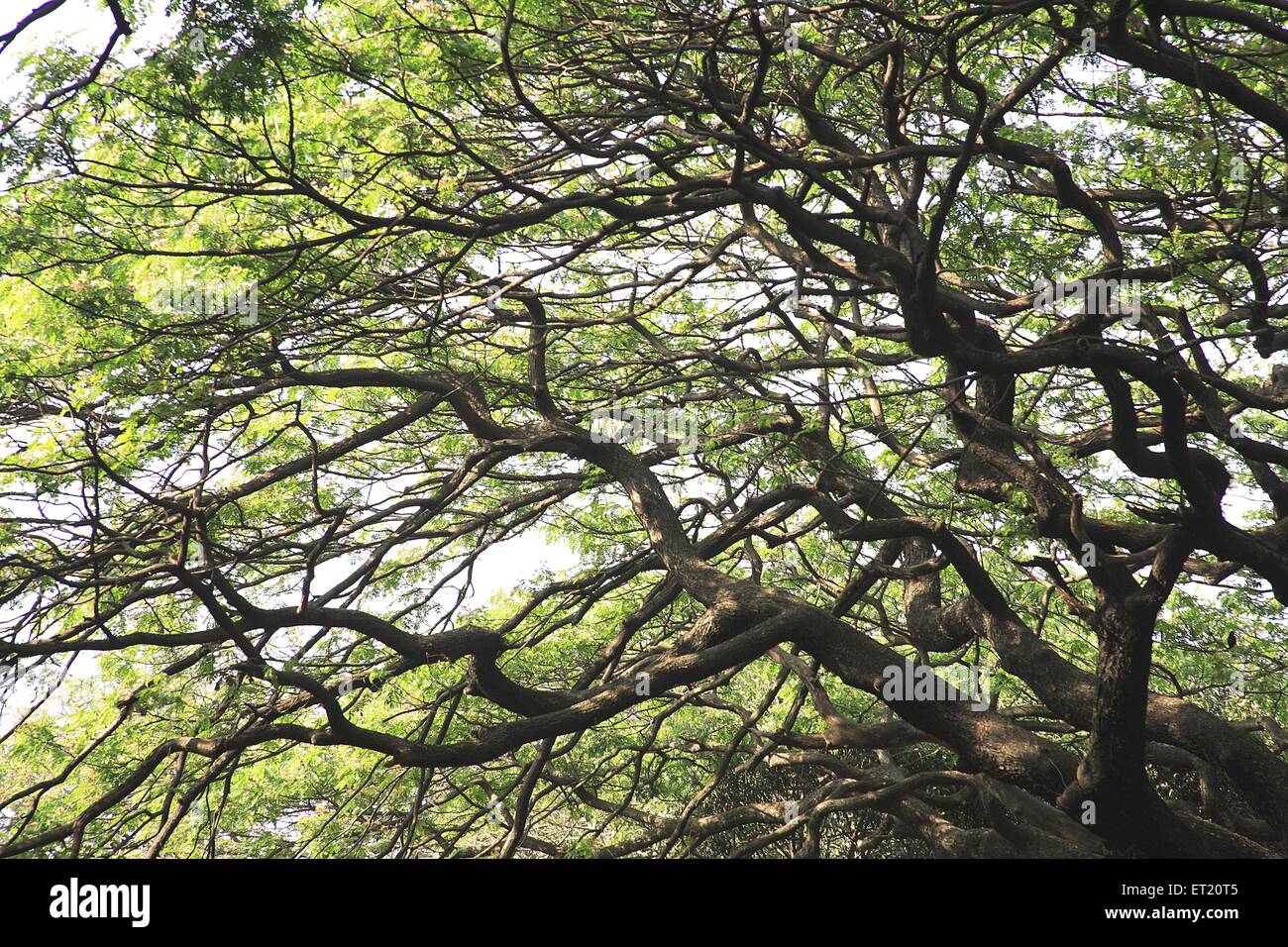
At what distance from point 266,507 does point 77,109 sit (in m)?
3.13

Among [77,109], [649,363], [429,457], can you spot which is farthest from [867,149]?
[77,109]

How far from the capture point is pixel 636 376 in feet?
23.1

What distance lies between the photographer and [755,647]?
5.73m

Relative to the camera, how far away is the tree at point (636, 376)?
4.93 meters

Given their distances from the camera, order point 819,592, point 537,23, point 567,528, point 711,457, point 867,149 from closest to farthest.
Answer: point 537,23 → point 867,149 → point 711,457 → point 567,528 → point 819,592

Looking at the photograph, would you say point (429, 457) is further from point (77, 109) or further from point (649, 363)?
point (77, 109)

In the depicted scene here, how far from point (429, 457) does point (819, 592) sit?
369 centimetres

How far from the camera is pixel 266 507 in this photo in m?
7.51

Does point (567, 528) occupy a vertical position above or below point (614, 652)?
above

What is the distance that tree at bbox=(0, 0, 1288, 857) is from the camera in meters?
4.93
